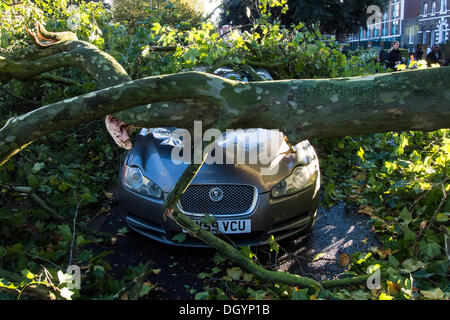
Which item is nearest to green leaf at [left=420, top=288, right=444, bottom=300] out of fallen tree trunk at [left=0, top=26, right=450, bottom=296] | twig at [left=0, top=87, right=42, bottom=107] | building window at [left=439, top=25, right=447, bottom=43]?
fallen tree trunk at [left=0, top=26, right=450, bottom=296]

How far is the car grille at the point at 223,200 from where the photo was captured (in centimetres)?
372

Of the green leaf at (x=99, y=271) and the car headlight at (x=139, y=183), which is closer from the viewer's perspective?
the green leaf at (x=99, y=271)

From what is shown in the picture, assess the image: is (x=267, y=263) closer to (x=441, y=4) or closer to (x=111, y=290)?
(x=111, y=290)

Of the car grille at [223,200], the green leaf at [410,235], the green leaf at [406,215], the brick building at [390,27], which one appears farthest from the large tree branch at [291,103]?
the brick building at [390,27]

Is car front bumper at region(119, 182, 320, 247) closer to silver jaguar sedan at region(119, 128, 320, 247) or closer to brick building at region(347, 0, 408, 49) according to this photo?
silver jaguar sedan at region(119, 128, 320, 247)

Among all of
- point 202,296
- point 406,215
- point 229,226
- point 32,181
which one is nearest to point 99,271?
point 202,296

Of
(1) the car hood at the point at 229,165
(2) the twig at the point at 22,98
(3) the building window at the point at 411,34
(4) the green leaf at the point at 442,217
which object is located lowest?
(3) the building window at the point at 411,34

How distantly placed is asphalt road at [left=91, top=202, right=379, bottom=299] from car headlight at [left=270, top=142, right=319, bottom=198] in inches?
22.7

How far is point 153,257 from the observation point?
3.80m

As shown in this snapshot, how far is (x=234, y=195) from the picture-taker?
373 centimetres

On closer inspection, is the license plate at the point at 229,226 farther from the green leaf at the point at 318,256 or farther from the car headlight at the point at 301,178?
the green leaf at the point at 318,256

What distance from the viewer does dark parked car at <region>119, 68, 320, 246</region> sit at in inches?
145

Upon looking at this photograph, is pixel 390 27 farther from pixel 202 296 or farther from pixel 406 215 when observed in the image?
pixel 202 296
